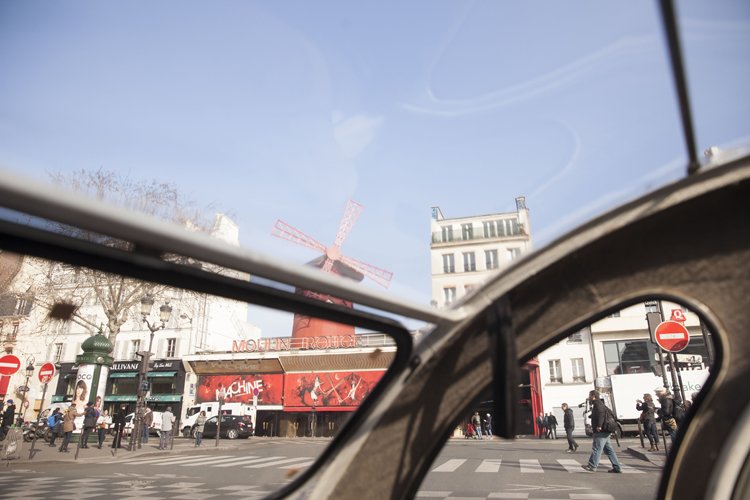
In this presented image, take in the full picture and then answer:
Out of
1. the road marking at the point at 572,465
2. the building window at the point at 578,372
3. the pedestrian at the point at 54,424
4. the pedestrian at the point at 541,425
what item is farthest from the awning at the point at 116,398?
the building window at the point at 578,372

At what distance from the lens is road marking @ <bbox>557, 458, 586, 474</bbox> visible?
9159 millimetres

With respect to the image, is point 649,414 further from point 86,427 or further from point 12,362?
point 12,362

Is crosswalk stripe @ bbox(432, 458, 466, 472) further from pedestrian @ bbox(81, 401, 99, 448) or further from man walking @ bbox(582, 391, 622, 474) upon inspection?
pedestrian @ bbox(81, 401, 99, 448)

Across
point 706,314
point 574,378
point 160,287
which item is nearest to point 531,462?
point 706,314

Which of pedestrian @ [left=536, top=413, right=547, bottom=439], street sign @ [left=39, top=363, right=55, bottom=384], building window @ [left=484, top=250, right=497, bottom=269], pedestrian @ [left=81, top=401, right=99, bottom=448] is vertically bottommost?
pedestrian @ [left=536, top=413, right=547, bottom=439]

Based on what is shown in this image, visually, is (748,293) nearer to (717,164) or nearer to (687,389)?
(717,164)

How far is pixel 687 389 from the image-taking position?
19.0m

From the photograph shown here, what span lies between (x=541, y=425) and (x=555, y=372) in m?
5.32

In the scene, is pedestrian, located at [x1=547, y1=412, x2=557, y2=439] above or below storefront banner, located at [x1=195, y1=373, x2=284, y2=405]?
below

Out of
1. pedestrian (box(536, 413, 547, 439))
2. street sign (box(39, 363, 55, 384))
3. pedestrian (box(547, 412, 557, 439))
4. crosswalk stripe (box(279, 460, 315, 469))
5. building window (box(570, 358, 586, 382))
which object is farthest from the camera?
building window (box(570, 358, 586, 382))

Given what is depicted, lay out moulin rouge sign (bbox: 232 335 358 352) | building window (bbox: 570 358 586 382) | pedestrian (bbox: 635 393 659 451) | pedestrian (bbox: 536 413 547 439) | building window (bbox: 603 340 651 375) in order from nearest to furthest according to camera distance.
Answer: moulin rouge sign (bbox: 232 335 358 352) < pedestrian (bbox: 635 393 659 451) < pedestrian (bbox: 536 413 547 439) < building window (bbox: 603 340 651 375) < building window (bbox: 570 358 586 382)

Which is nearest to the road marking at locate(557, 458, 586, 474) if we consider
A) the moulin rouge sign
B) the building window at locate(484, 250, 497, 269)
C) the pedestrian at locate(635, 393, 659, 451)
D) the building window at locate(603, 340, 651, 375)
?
the pedestrian at locate(635, 393, 659, 451)

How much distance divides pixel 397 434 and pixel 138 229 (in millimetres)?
1017

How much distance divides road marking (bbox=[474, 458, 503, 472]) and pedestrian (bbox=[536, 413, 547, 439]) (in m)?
17.7
